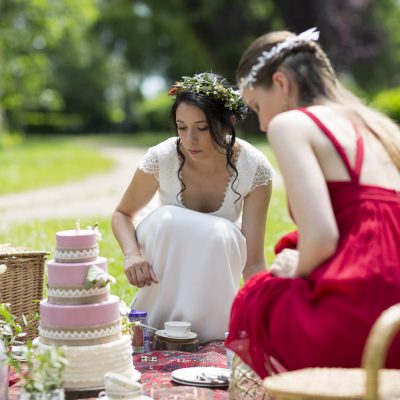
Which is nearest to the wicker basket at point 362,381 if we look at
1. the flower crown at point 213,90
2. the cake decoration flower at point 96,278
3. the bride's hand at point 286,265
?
the bride's hand at point 286,265

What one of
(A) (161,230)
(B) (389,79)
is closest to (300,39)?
(A) (161,230)

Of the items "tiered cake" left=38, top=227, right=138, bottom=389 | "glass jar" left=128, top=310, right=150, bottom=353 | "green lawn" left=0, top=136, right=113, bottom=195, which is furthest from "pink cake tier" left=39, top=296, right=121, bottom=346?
"green lawn" left=0, top=136, right=113, bottom=195

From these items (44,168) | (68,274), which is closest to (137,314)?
(68,274)

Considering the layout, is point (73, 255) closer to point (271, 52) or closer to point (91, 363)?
point (91, 363)

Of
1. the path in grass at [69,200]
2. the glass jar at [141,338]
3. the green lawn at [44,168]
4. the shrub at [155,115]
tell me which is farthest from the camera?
the shrub at [155,115]

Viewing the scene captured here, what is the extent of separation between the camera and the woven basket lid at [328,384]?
2502 mm

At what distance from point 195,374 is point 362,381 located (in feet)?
4.09

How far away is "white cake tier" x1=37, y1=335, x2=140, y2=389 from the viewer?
11.2 feet

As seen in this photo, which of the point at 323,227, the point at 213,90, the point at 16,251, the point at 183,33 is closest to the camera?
the point at 323,227

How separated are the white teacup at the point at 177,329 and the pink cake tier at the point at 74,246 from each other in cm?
102

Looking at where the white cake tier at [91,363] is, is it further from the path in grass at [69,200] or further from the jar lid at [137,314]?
the path in grass at [69,200]

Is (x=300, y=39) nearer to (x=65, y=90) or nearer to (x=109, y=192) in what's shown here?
(x=109, y=192)

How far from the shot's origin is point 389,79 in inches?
1439

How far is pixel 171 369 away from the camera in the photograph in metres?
4.02
